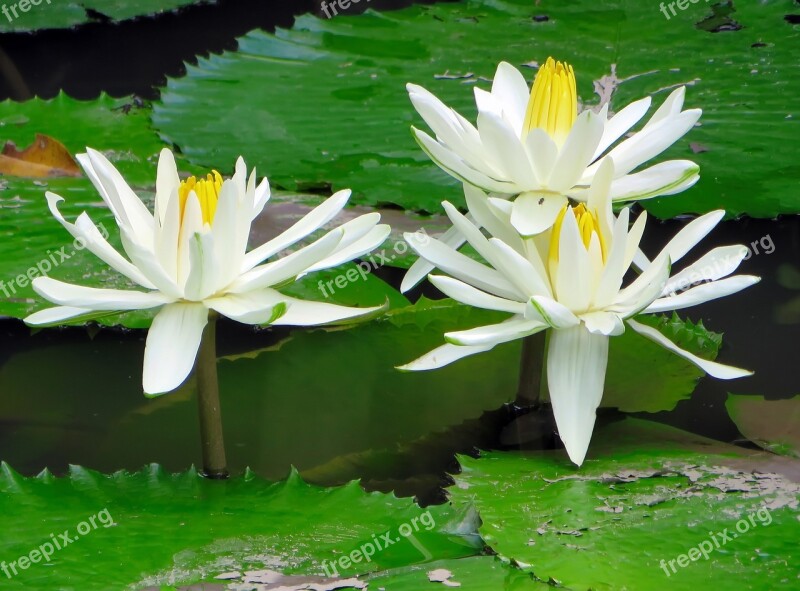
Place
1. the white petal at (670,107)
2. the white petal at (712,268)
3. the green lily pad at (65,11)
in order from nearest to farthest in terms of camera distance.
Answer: the white petal at (712,268), the white petal at (670,107), the green lily pad at (65,11)

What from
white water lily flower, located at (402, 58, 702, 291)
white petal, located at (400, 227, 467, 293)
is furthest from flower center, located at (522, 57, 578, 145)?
white petal, located at (400, 227, 467, 293)

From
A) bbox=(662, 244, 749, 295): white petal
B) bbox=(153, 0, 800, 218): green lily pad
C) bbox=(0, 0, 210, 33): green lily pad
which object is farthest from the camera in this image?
bbox=(0, 0, 210, 33): green lily pad

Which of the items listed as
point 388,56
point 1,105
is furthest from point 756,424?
point 1,105

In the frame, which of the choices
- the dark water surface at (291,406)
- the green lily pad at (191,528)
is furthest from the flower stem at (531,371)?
the green lily pad at (191,528)

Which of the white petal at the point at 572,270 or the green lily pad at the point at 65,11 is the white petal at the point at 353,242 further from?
the green lily pad at the point at 65,11

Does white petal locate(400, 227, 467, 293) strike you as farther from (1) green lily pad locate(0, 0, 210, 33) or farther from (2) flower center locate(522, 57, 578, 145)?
(1) green lily pad locate(0, 0, 210, 33)

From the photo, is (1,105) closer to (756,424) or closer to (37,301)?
(37,301)
